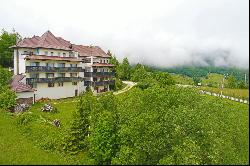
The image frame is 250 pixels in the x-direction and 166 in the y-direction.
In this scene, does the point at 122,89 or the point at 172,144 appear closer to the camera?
the point at 172,144

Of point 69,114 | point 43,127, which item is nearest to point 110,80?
point 69,114

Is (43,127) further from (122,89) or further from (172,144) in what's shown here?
(122,89)

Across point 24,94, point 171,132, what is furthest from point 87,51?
point 171,132

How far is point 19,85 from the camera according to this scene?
5922 centimetres

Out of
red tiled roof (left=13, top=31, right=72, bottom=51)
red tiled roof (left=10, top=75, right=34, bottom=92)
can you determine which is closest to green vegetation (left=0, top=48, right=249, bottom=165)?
red tiled roof (left=10, top=75, right=34, bottom=92)

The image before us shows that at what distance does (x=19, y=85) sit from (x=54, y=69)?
9657mm

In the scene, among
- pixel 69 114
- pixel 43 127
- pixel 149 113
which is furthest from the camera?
pixel 69 114

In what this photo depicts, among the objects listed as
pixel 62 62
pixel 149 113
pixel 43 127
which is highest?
pixel 62 62

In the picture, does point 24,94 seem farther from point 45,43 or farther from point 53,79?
point 45,43

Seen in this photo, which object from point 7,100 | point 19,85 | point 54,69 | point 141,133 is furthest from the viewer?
point 54,69

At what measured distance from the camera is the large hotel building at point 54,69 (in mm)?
63219

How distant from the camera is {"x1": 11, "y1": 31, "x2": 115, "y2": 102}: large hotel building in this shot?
207 feet

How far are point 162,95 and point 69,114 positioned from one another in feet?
76.9

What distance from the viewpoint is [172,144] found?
25047 mm
